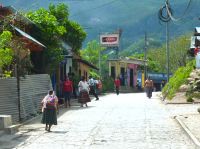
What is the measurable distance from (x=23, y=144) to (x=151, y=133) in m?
4.25

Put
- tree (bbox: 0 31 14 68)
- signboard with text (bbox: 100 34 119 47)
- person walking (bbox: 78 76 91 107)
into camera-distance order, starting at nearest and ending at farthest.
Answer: tree (bbox: 0 31 14 68) → person walking (bbox: 78 76 91 107) → signboard with text (bbox: 100 34 119 47)

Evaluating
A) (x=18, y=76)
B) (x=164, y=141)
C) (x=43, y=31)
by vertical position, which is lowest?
(x=164, y=141)

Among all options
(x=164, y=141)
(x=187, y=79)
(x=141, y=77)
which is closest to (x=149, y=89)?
(x=187, y=79)

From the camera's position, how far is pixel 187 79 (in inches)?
1361

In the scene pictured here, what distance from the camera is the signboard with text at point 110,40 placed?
266 ft

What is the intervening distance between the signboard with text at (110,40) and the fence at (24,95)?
55.2 meters

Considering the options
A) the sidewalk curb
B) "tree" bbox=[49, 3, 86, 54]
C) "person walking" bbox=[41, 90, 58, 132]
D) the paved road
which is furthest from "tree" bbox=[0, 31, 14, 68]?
"tree" bbox=[49, 3, 86, 54]

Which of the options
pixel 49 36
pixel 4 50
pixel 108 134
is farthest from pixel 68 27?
pixel 108 134

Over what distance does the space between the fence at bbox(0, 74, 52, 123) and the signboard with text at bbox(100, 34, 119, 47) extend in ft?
181

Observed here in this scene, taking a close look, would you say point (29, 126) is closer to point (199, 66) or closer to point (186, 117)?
point (186, 117)

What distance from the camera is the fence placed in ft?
65.2

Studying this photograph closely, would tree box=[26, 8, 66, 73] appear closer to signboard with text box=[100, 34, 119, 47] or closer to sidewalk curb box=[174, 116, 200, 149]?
sidewalk curb box=[174, 116, 200, 149]

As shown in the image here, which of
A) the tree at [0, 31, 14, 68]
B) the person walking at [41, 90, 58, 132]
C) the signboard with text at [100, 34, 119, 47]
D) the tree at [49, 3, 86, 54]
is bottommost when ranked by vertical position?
the person walking at [41, 90, 58, 132]

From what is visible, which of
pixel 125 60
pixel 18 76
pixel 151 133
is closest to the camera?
pixel 151 133
